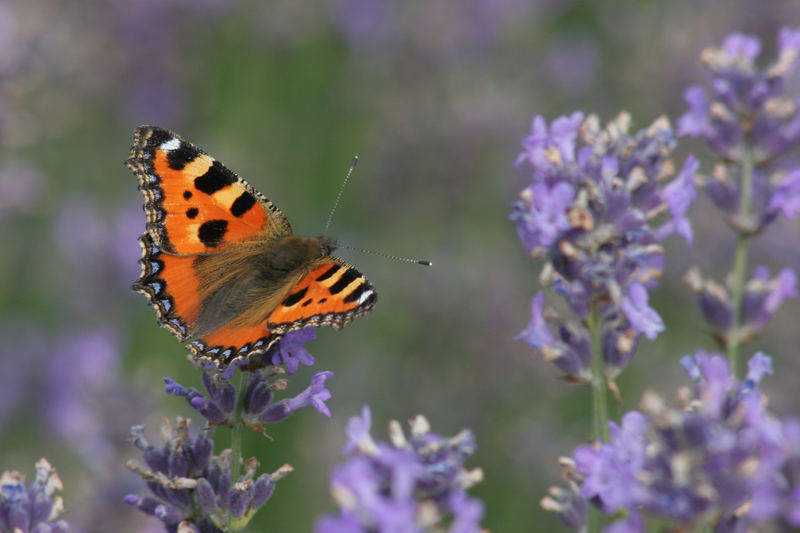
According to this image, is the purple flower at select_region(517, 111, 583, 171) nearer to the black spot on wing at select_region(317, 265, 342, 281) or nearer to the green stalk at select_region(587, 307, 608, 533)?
the green stalk at select_region(587, 307, 608, 533)

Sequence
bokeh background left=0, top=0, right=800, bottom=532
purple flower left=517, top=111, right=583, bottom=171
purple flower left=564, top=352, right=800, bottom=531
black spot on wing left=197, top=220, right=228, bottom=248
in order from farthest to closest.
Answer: bokeh background left=0, top=0, right=800, bottom=532 → black spot on wing left=197, top=220, right=228, bottom=248 → purple flower left=517, top=111, right=583, bottom=171 → purple flower left=564, top=352, right=800, bottom=531

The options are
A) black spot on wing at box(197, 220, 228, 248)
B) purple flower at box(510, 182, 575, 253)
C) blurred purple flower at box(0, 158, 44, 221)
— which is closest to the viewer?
purple flower at box(510, 182, 575, 253)

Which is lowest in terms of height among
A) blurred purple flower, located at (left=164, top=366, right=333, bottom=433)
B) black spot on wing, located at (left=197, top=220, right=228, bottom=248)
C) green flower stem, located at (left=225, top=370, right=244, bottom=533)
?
green flower stem, located at (left=225, top=370, right=244, bottom=533)

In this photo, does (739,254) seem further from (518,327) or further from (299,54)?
(299,54)

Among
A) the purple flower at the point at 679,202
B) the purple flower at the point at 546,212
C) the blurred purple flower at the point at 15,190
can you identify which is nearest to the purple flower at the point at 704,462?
the purple flower at the point at 546,212

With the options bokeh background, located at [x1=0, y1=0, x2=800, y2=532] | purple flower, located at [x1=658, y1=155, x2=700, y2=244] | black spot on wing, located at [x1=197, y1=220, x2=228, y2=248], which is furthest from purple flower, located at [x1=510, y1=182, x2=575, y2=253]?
bokeh background, located at [x1=0, y1=0, x2=800, y2=532]

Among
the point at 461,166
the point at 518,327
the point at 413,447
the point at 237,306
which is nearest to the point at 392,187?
the point at 461,166

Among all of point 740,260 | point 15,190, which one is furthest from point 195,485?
point 15,190

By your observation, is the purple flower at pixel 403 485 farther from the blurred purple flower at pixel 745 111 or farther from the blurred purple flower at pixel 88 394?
the blurred purple flower at pixel 88 394
